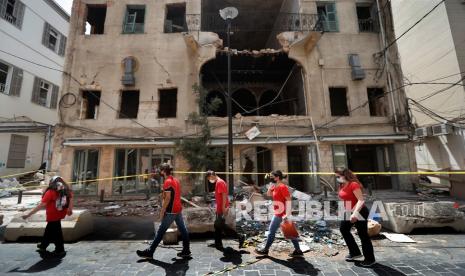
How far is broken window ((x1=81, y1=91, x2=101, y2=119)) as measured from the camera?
13172 millimetres

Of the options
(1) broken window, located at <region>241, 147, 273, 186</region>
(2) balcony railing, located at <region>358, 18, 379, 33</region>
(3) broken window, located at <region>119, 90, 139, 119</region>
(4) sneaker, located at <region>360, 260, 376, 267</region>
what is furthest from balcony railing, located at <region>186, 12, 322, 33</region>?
(4) sneaker, located at <region>360, 260, 376, 267</region>

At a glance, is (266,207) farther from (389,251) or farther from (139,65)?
(139,65)

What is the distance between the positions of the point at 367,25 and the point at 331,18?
243 cm

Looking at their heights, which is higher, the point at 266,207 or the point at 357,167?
the point at 357,167

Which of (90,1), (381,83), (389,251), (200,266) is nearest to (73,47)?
(90,1)

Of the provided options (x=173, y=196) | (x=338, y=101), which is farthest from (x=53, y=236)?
(x=338, y=101)

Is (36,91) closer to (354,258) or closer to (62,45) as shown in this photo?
(62,45)

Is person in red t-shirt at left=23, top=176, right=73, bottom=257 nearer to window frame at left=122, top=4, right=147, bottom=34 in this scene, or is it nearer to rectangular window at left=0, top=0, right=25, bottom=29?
window frame at left=122, top=4, right=147, bottom=34

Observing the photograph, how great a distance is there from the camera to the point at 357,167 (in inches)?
534

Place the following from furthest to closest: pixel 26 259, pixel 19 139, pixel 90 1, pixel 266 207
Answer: pixel 19 139 < pixel 90 1 < pixel 266 207 < pixel 26 259

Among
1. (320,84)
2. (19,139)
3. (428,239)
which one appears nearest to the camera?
(428,239)

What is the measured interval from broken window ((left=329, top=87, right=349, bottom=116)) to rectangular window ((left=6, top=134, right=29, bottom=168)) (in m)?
21.6

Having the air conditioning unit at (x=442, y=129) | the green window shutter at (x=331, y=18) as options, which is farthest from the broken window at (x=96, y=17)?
the air conditioning unit at (x=442, y=129)

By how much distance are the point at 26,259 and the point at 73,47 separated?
41.7 feet
